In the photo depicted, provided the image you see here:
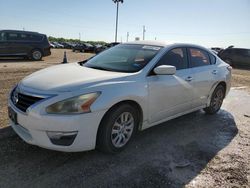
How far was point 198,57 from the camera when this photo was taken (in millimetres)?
5422

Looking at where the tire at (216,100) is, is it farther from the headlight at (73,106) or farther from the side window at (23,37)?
the side window at (23,37)

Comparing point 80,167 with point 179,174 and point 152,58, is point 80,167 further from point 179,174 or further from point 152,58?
point 152,58

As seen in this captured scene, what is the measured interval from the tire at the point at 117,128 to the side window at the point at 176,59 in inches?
39.7

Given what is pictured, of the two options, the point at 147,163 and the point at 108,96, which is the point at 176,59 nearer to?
the point at 108,96

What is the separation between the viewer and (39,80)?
3.75 meters

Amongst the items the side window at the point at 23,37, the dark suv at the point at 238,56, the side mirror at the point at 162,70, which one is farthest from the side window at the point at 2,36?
the dark suv at the point at 238,56

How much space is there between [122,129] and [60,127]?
3.12 ft

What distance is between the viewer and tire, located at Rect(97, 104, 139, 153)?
3561 millimetres

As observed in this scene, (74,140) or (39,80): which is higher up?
(39,80)

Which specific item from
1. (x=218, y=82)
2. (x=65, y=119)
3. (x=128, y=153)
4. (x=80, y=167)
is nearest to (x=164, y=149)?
(x=128, y=153)

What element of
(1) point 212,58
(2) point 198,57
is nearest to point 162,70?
(2) point 198,57

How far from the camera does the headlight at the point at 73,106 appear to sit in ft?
10.6

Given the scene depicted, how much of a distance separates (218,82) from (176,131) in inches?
66.3

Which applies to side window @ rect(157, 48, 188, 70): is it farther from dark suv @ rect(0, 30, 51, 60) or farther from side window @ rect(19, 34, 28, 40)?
side window @ rect(19, 34, 28, 40)
